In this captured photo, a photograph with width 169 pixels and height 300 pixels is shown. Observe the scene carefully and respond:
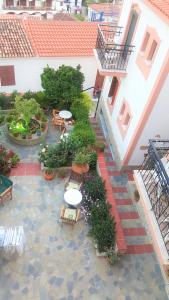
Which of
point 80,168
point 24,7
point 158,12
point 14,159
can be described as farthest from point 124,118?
point 24,7

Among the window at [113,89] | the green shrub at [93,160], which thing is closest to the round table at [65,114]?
the window at [113,89]

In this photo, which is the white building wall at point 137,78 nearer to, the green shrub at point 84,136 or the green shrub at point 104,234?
the green shrub at point 84,136

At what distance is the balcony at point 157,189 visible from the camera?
31.1ft

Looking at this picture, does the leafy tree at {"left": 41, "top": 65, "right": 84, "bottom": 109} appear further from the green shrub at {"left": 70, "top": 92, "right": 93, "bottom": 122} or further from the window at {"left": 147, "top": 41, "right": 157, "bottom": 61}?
the window at {"left": 147, "top": 41, "right": 157, "bottom": 61}

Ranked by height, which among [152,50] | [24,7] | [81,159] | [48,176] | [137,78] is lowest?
[24,7]

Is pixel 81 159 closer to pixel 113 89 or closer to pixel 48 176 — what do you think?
pixel 48 176

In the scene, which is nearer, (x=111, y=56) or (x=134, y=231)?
(x=134, y=231)

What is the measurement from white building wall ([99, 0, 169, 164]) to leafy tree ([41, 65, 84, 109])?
260 cm

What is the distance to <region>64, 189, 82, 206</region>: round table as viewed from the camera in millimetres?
12259

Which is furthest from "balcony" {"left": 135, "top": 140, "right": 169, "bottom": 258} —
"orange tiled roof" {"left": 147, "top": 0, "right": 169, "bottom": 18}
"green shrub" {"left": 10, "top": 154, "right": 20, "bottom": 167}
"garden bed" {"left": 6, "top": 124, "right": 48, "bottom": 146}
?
"garden bed" {"left": 6, "top": 124, "right": 48, "bottom": 146}

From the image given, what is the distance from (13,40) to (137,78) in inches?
410

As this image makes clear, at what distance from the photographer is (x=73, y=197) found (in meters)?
12.4

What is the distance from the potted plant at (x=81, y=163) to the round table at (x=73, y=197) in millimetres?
1746

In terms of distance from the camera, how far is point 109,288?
1081 centimetres
